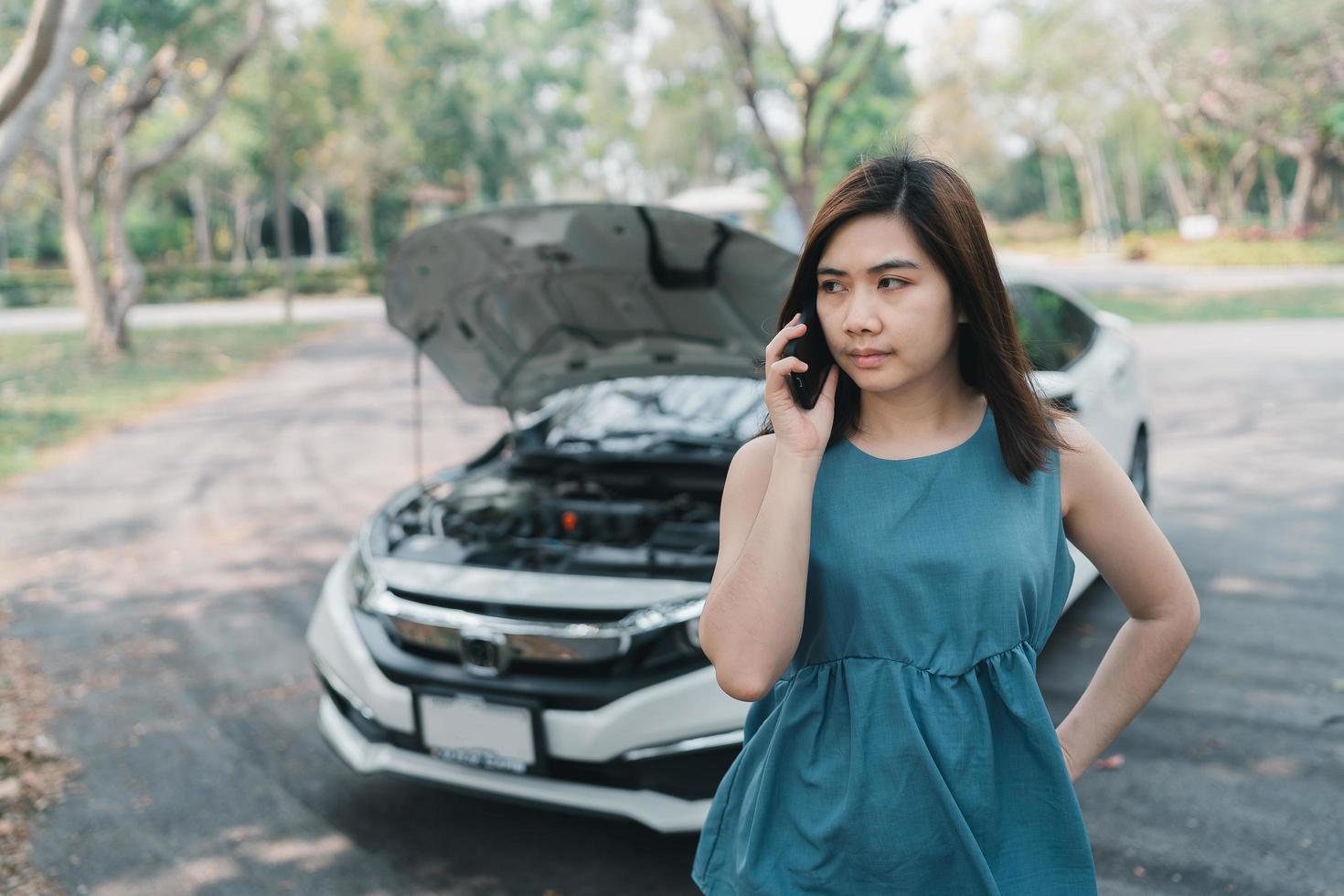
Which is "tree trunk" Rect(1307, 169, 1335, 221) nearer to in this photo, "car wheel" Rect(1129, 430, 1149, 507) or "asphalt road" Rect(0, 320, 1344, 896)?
"asphalt road" Rect(0, 320, 1344, 896)

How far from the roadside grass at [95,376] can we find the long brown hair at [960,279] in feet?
32.1

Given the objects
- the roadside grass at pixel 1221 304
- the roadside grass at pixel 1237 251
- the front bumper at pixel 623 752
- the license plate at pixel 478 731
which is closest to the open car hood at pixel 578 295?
the front bumper at pixel 623 752

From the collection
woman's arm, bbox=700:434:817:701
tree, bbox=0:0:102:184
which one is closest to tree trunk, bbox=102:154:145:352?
tree, bbox=0:0:102:184

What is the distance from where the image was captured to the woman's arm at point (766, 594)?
4.72 feet

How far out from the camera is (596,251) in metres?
3.53

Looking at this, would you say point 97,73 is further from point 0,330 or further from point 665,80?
point 665,80

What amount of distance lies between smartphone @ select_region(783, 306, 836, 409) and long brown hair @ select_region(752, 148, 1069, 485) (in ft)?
0.08

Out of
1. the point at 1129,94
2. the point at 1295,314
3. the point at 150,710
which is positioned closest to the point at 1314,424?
the point at 150,710

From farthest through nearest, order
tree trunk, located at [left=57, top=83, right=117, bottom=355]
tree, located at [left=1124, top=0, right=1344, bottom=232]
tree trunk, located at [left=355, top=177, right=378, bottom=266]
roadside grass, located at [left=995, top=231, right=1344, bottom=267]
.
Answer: tree trunk, located at [left=355, top=177, right=378, bottom=266] → roadside grass, located at [left=995, top=231, right=1344, bottom=267] → tree, located at [left=1124, top=0, right=1344, bottom=232] → tree trunk, located at [left=57, top=83, right=117, bottom=355]

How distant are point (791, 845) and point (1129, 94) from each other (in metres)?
38.3

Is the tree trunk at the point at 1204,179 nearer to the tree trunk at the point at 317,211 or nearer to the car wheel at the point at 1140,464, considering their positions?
the tree trunk at the point at 317,211

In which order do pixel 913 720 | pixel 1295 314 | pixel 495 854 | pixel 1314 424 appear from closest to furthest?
1. pixel 913 720
2. pixel 495 854
3. pixel 1314 424
4. pixel 1295 314

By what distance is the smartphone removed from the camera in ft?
5.04

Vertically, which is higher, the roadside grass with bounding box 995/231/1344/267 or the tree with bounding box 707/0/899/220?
the tree with bounding box 707/0/899/220
